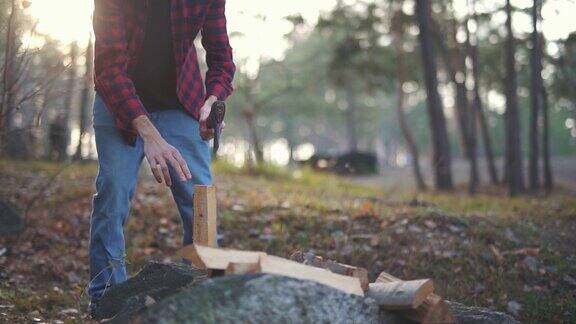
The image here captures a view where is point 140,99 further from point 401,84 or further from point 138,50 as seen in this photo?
point 401,84

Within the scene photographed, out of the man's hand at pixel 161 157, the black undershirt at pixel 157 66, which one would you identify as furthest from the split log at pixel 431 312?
the black undershirt at pixel 157 66

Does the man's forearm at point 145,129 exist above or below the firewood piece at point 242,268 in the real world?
above

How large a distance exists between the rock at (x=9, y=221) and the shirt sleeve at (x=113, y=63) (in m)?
3.38

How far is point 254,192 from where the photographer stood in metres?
8.91

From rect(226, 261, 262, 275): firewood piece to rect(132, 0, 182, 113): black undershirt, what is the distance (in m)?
1.31

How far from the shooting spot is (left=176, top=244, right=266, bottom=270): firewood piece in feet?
7.77

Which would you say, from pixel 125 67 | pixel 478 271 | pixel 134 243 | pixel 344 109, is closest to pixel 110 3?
pixel 125 67

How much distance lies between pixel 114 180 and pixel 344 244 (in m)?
3.00

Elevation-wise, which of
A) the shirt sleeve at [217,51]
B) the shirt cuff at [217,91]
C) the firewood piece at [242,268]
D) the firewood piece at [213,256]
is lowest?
the firewood piece at [242,268]

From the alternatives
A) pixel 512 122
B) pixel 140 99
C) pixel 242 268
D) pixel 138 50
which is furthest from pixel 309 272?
pixel 512 122

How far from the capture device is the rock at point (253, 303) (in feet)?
7.29

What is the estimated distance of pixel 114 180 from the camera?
3.23 metres

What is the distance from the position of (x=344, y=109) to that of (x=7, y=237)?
41501 millimetres

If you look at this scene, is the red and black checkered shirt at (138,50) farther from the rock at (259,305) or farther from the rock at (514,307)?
the rock at (514,307)
